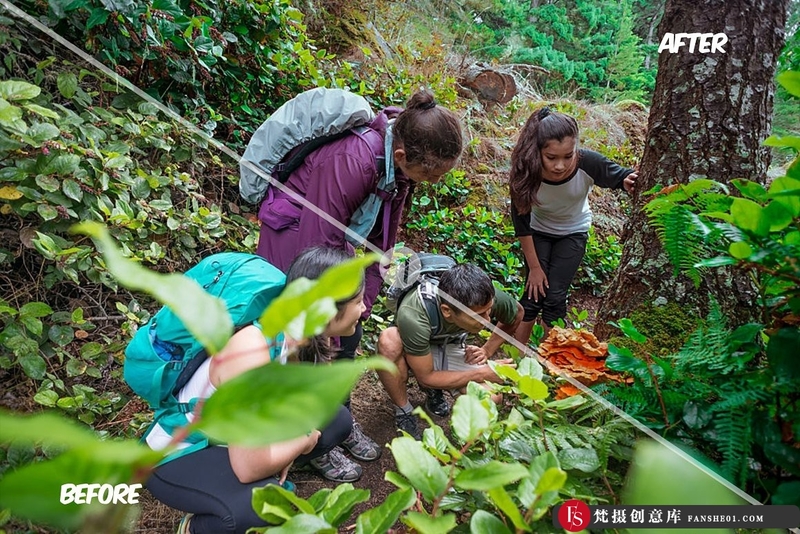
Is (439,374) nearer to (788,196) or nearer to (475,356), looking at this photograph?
(475,356)

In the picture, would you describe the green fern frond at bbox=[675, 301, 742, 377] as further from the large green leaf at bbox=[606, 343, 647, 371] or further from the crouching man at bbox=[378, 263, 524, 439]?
the crouching man at bbox=[378, 263, 524, 439]

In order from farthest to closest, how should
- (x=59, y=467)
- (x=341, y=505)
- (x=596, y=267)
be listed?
(x=596, y=267), (x=341, y=505), (x=59, y=467)

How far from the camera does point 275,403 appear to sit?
0.27m

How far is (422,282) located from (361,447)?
867 mm

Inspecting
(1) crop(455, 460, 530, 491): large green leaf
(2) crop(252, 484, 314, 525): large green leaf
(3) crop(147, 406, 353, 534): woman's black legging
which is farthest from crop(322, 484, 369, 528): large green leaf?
(3) crop(147, 406, 353, 534): woman's black legging

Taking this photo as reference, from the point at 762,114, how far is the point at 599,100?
7793mm

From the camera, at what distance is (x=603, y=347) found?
1.14 metres

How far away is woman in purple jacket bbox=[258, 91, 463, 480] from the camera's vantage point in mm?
1804

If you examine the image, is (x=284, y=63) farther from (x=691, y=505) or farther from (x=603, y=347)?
(x=691, y=505)

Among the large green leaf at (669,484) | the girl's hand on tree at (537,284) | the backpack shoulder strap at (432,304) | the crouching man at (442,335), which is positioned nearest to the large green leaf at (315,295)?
the large green leaf at (669,484)

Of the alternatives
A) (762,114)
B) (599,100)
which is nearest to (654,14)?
(599,100)

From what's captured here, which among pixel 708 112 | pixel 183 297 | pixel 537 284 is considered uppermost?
pixel 708 112

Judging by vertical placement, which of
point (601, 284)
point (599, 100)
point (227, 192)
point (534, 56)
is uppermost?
point (534, 56)

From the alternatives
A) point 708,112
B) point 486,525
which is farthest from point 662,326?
point 486,525
